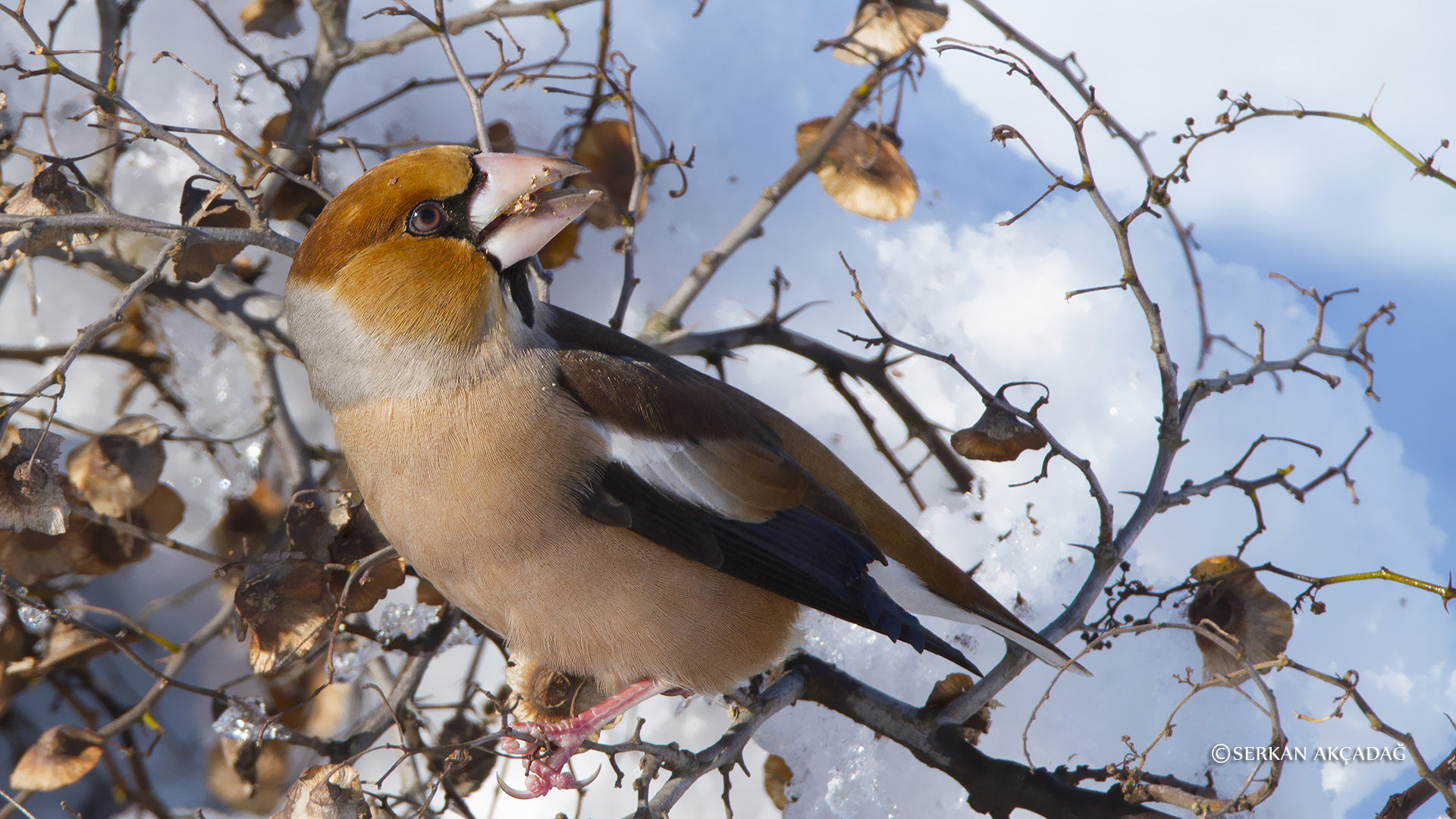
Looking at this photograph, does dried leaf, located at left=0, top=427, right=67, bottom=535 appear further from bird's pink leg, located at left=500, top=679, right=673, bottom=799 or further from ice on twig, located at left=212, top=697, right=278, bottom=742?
bird's pink leg, located at left=500, top=679, right=673, bottom=799

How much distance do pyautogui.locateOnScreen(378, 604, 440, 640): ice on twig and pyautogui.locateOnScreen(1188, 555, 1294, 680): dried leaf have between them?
138cm

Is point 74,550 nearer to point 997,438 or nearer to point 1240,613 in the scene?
point 997,438

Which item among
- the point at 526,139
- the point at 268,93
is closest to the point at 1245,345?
the point at 526,139

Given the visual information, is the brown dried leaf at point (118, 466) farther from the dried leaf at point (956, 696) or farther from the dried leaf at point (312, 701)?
the dried leaf at point (956, 696)

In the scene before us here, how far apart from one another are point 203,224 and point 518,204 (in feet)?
1.95

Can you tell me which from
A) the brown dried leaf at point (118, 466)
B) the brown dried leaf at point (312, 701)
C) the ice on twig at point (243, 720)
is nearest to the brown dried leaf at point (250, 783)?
the brown dried leaf at point (312, 701)

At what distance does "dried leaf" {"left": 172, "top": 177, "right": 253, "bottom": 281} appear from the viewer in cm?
150

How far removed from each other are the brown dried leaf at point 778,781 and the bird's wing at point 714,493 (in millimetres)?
473

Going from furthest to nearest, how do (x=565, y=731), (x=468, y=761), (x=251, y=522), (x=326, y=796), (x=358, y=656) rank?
(x=251, y=522), (x=358, y=656), (x=468, y=761), (x=565, y=731), (x=326, y=796)

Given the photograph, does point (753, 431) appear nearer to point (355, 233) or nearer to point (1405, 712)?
point (355, 233)

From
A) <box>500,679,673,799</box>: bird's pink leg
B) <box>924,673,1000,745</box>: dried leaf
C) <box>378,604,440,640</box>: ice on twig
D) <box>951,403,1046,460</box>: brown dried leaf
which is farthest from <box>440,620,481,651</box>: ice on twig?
<box>951,403,1046,460</box>: brown dried leaf

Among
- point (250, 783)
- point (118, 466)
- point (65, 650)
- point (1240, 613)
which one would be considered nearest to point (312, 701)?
point (250, 783)

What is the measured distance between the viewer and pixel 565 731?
1.63 meters

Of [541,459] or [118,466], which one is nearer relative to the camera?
[541,459]
